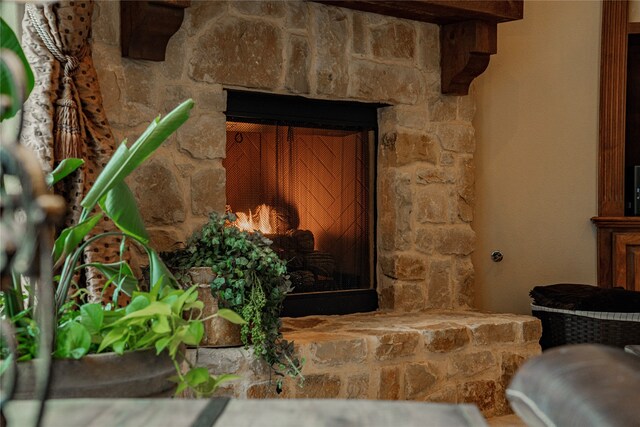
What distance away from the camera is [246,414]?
871 mm

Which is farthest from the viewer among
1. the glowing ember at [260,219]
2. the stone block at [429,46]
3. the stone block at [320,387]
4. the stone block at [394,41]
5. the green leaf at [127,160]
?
the stone block at [429,46]

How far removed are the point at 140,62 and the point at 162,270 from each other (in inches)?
60.4

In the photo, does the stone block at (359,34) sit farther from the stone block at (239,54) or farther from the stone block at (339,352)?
the stone block at (339,352)

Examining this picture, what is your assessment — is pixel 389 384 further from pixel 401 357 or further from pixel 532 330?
pixel 532 330

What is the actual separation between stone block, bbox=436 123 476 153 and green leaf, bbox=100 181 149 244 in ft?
7.75

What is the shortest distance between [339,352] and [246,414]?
82.2 inches

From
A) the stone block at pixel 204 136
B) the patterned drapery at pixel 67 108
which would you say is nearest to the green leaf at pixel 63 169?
the patterned drapery at pixel 67 108

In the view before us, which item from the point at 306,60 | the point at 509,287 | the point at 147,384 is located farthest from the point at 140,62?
the point at 509,287

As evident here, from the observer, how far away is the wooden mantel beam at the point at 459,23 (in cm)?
333

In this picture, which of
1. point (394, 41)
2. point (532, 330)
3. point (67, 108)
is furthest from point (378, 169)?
point (67, 108)

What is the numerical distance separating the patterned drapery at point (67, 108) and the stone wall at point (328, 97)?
244 mm

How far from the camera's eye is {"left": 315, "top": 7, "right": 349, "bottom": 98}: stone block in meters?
3.38

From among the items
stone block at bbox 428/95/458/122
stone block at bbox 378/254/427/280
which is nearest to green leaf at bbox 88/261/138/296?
stone block at bbox 378/254/427/280

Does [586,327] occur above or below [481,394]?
above
